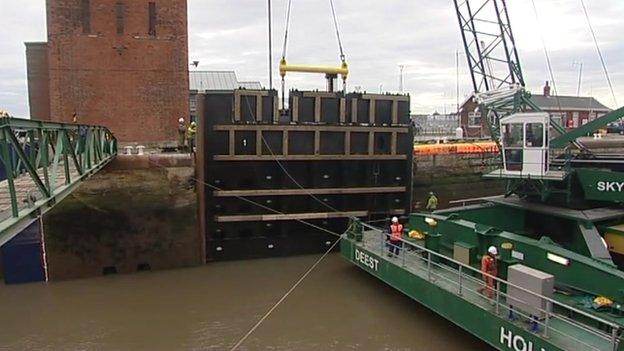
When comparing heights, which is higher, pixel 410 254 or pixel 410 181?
pixel 410 181

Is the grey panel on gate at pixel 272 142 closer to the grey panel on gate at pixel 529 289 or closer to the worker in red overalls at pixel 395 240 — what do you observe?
the worker in red overalls at pixel 395 240

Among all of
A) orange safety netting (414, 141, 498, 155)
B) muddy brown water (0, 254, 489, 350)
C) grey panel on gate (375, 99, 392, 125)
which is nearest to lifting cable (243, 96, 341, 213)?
muddy brown water (0, 254, 489, 350)

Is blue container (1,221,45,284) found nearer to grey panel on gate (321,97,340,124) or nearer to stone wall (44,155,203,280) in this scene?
stone wall (44,155,203,280)

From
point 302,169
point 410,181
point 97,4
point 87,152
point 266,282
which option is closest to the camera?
point 87,152

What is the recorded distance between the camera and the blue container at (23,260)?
12.0 m

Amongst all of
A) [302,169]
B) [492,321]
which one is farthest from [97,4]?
[492,321]

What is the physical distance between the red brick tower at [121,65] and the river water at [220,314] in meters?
10.1

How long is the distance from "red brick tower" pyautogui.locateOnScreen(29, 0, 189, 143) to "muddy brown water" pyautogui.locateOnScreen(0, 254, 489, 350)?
10097mm

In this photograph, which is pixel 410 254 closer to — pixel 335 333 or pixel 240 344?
pixel 335 333

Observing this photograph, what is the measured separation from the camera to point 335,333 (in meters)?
9.23

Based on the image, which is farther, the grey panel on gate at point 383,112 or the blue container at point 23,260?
the grey panel on gate at point 383,112

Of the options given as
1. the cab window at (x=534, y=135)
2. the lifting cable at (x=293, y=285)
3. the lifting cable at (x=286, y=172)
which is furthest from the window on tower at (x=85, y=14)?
the cab window at (x=534, y=135)

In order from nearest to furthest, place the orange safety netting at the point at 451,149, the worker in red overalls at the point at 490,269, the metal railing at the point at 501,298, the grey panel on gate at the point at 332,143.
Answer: the metal railing at the point at 501,298 < the worker in red overalls at the point at 490,269 < the grey panel on gate at the point at 332,143 < the orange safety netting at the point at 451,149

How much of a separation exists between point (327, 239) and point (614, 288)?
8.03 metres
